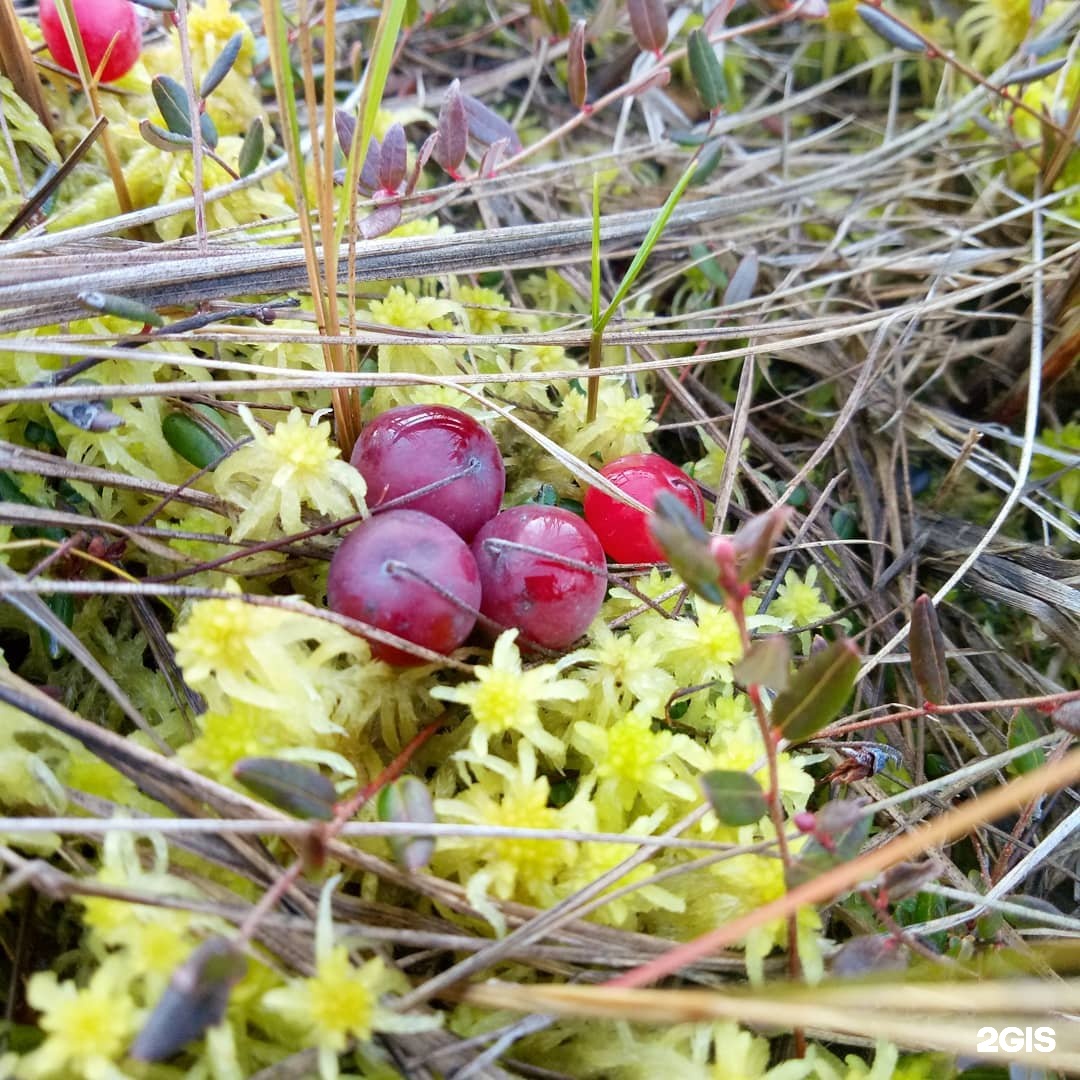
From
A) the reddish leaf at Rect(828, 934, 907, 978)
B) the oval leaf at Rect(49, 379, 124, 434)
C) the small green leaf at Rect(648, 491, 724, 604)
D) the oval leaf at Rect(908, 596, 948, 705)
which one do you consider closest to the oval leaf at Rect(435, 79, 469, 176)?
the oval leaf at Rect(49, 379, 124, 434)

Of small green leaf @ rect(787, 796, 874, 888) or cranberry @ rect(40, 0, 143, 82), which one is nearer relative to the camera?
small green leaf @ rect(787, 796, 874, 888)

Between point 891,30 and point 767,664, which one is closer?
point 767,664

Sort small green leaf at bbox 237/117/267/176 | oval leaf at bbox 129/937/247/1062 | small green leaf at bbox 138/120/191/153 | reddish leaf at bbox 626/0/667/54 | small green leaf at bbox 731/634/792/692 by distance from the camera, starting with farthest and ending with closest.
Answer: reddish leaf at bbox 626/0/667/54
small green leaf at bbox 237/117/267/176
small green leaf at bbox 138/120/191/153
small green leaf at bbox 731/634/792/692
oval leaf at bbox 129/937/247/1062

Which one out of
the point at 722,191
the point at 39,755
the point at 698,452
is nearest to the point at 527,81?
the point at 722,191

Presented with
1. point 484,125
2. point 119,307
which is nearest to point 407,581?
point 119,307

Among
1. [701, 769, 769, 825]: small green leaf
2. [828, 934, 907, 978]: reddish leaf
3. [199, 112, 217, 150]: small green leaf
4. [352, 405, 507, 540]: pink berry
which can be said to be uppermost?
[199, 112, 217, 150]: small green leaf

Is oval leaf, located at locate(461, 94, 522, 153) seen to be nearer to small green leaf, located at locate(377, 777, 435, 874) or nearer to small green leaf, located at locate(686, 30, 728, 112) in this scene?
small green leaf, located at locate(686, 30, 728, 112)

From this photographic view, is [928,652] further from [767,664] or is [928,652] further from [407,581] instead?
[407,581]
